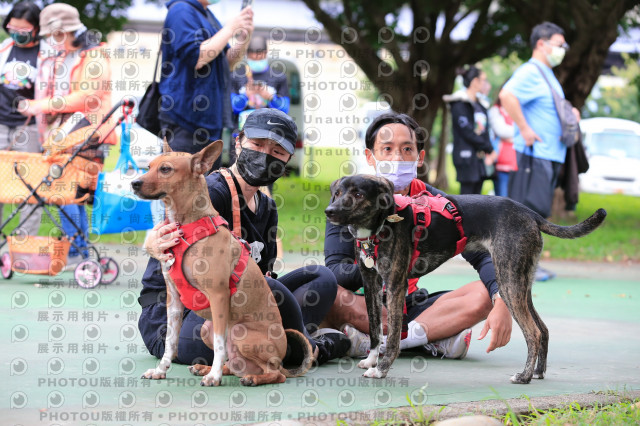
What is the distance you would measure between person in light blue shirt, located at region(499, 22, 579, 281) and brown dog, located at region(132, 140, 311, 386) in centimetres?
512

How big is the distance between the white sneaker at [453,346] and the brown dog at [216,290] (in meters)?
1.32

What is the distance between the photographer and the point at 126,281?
27.6 feet

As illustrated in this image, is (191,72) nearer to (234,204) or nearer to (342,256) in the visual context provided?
(342,256)

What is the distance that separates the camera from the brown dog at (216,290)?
4152mm

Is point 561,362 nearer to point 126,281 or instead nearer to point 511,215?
point 511,215

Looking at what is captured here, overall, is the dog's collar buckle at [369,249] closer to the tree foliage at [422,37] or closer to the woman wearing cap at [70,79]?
the woman wearing cap at [70,79]

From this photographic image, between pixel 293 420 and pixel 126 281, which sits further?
pixel 126 281

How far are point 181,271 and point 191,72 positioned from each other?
3150mm

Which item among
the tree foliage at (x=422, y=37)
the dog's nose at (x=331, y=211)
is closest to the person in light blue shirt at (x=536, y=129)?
the dog's nose at (x=331, y=211)

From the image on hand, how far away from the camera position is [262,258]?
5.03 meters

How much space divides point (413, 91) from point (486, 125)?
8055 millimetres

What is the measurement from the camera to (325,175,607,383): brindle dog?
4.49 meters

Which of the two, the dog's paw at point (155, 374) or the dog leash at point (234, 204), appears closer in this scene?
the dog's paw at point (155, 374)

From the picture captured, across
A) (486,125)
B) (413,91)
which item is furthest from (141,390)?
(413,91)
